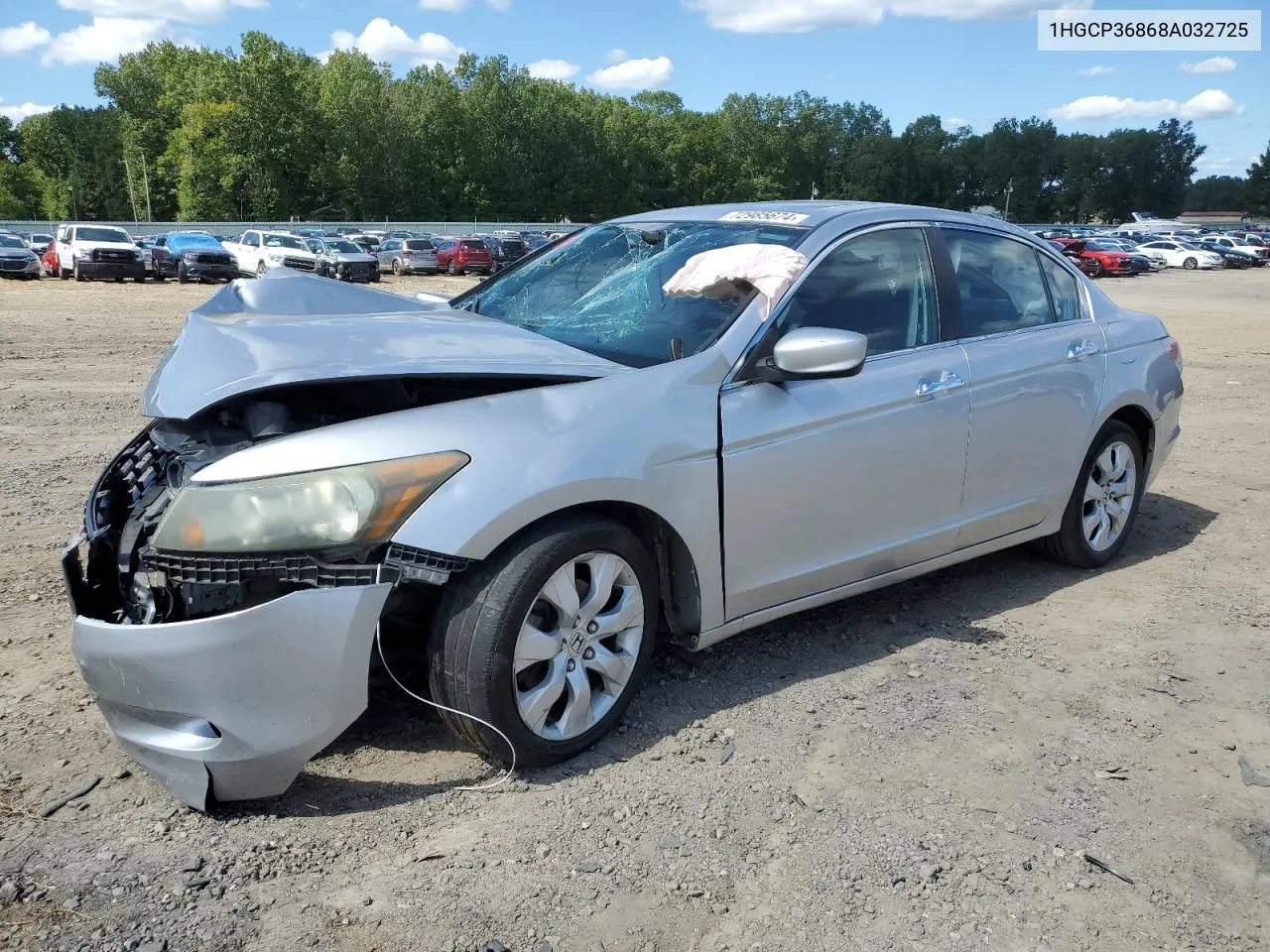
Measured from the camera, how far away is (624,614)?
3.15 meters

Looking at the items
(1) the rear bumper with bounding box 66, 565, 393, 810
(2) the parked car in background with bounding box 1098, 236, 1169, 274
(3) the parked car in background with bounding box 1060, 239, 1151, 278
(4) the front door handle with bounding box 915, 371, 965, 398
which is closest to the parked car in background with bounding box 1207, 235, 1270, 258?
(2) the parked car in background with bounding box 1098, 236, 1169, 274

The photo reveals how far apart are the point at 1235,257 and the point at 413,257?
41.4 m

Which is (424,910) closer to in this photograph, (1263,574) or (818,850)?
(818,850)

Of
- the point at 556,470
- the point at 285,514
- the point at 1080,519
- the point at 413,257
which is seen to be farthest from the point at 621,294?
the point at 413,257

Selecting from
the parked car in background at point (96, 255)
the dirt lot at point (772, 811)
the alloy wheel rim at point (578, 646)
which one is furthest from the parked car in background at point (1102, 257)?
the alloy wheel rim at point (578, 646)

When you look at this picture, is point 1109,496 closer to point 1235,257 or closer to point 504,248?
point 504,248

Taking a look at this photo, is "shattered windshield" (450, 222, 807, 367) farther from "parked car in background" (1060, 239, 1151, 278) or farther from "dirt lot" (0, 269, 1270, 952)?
"parked car in background" (1060, 239, 1151, 278)

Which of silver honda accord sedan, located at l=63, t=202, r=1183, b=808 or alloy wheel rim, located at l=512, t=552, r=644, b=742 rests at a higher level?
silver honda accord sedan, located at l=63, t=202, r=1183, b=808

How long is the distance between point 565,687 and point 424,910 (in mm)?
768

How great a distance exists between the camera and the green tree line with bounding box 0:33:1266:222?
7988 centimetres

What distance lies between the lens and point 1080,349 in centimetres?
469

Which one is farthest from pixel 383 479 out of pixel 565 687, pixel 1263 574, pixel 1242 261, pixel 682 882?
Answer: pixel 1242 261

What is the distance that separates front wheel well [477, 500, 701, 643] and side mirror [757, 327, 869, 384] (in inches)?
25.6

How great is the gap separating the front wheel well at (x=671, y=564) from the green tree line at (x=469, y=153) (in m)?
81.5
